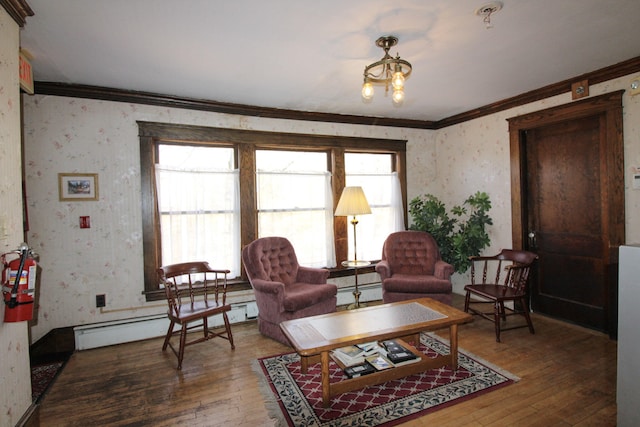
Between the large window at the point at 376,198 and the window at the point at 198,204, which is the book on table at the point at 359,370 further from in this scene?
the large window at the point at 376,198

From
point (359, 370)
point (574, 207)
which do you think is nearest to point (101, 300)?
point (359, 370)

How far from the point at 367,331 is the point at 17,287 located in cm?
207

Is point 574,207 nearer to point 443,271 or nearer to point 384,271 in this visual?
point 443,271

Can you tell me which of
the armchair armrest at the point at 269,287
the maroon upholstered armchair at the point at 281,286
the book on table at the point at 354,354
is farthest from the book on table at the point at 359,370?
the armchair armrest at the point at 269,287

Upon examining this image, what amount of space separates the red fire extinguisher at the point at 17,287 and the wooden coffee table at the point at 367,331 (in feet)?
4.97

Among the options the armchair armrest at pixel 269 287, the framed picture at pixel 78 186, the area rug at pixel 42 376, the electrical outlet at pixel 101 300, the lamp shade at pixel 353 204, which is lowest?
the area rug at pixel 42 376

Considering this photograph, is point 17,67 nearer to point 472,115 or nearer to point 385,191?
point 385,191

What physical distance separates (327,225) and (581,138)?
2924 mm

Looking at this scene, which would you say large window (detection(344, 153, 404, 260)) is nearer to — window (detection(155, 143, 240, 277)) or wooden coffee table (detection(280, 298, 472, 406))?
window (detection(155, 143, 240, 277))

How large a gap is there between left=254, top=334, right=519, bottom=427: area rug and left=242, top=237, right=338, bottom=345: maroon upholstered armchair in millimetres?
488

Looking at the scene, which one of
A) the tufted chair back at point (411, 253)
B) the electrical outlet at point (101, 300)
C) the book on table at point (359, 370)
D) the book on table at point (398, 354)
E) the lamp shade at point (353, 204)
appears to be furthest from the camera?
the tufted chair back at point (411, 253)

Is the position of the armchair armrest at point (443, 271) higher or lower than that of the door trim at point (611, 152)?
lower

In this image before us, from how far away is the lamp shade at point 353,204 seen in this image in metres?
3.91

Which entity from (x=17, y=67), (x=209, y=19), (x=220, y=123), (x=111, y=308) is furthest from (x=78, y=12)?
(x=111, y=308)
